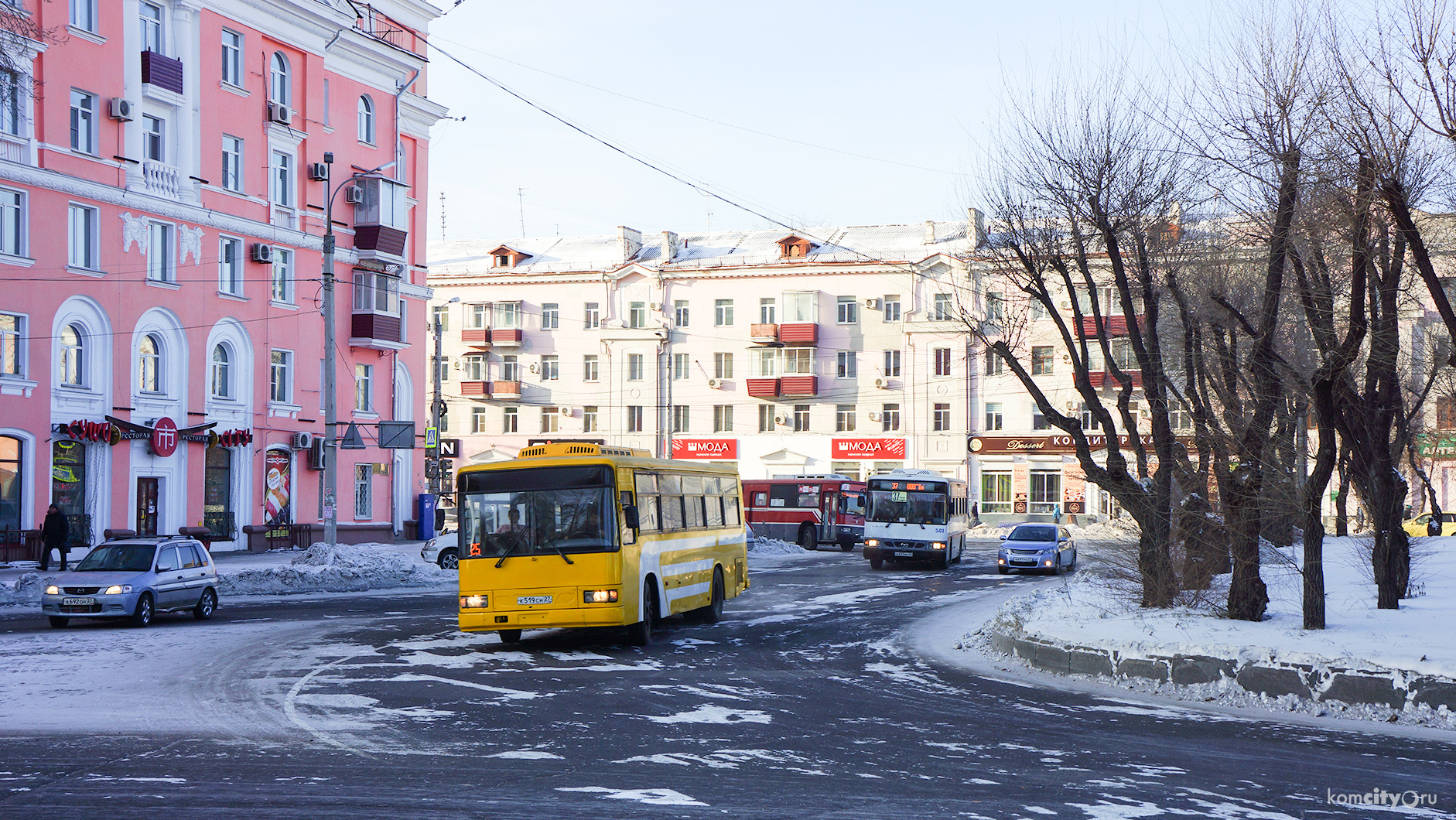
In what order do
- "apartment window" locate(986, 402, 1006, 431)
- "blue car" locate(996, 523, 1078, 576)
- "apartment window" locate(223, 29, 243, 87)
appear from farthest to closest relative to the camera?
"apartment window" locate(986, 402, 1006, 431)
"apartment window" locate(223, 29, 243, 87)
"blue car" locate(996, 523, 1078, 576)

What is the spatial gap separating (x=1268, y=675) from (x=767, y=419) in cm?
5883

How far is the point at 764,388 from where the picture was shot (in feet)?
227

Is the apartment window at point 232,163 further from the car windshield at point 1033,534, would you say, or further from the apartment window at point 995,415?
the apartment window at point 995,415

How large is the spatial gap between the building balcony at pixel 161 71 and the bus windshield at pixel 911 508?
23139 millimetres

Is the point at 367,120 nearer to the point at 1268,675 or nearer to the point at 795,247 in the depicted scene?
the point at 795,247

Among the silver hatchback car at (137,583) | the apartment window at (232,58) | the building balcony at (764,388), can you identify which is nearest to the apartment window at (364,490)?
the apartment window at (232,58)

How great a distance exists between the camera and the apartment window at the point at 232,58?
39.0 m

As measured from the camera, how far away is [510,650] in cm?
1633

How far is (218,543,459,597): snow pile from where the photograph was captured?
1113 inches

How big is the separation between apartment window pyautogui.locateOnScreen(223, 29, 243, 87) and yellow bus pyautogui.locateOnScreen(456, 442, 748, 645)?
2717cm

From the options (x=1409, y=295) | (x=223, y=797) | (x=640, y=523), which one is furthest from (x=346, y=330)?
(x=223, y=797)

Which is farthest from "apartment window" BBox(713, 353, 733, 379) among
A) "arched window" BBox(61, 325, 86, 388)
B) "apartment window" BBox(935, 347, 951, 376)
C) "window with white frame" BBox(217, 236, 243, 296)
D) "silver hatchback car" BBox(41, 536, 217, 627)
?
"silver hatchback car" BBox(41, 536, 217, 627)

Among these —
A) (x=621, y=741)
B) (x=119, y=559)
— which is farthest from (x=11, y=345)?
(x=621, y=741)

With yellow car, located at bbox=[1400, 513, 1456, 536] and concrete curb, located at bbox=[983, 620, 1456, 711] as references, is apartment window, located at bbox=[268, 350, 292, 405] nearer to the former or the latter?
concrete curb, located at bbox=[983, 620, 1456, 711]
